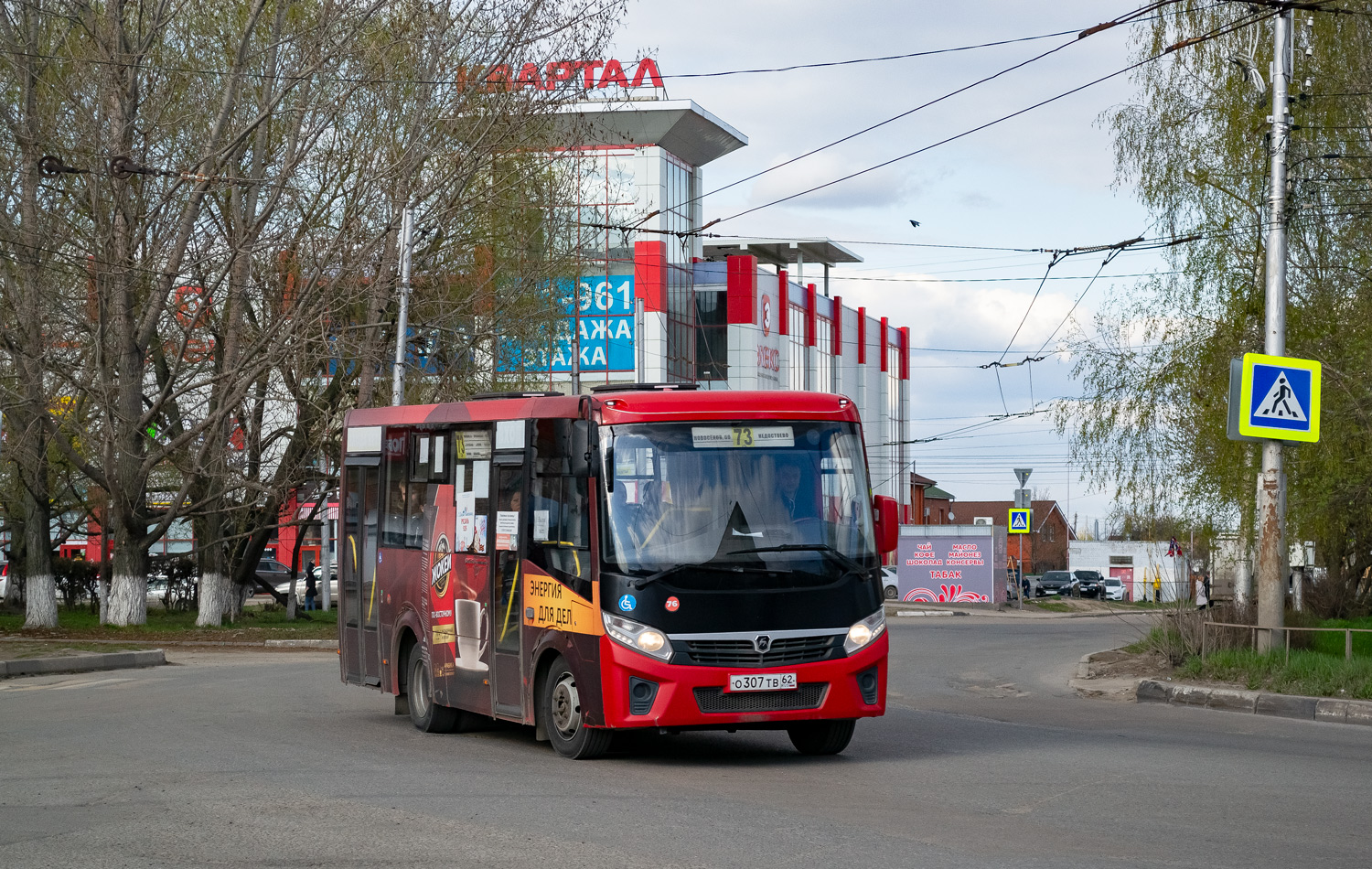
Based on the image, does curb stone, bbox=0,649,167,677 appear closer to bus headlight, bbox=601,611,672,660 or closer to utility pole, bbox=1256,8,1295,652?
bus headlight, bbox=601,611,672,660

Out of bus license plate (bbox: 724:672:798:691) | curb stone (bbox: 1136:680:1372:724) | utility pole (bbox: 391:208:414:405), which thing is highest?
utility pole (bbox: 391:208:414:405)

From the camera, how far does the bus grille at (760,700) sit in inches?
420

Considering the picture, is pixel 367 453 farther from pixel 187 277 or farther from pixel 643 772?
pixel 187 277

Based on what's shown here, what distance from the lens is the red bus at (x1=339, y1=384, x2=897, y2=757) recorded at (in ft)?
35.2

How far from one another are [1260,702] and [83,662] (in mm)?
15730

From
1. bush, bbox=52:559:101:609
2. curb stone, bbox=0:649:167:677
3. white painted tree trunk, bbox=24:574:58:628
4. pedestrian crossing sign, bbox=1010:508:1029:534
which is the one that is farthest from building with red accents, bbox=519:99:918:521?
curb stone, bbox=0:649:167:677

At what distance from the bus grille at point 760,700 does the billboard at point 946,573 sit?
42.1 m

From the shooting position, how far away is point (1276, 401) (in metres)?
16.8

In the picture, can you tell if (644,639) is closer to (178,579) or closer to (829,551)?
(829,551)

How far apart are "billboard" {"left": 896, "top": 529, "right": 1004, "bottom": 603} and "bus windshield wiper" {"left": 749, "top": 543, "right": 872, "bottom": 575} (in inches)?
1646

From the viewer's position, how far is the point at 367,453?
591 inches

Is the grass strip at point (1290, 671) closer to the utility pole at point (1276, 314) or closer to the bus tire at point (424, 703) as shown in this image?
the utility pole at point (1276, 314)

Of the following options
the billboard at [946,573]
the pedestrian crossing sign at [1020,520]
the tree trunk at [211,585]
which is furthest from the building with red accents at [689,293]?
the tree trunk at [211,585]

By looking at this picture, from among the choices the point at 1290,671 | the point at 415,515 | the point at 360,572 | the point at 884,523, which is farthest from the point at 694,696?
the point at 1290,671
